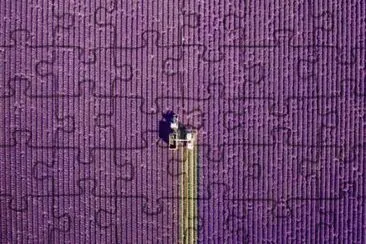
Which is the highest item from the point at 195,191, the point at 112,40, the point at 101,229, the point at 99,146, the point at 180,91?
the point at 112,40

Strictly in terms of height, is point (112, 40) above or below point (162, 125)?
above

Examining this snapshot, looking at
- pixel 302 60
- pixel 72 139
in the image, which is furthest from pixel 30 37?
pixel 302 60

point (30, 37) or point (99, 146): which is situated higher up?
point (30, 37)

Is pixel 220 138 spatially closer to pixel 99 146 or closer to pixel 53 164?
pixel 99 146

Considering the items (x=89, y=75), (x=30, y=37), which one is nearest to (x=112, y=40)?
(x=89, y=75)

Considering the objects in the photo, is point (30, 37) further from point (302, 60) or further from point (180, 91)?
point (302, 60)
